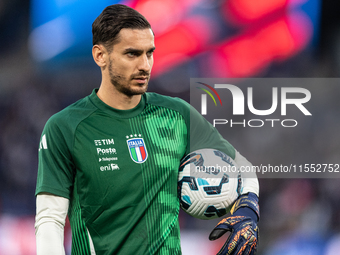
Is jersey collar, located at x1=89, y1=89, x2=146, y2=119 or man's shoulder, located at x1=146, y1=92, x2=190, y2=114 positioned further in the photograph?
man's shoulder, located at x1=146, y1=92, x2=190, y2=114

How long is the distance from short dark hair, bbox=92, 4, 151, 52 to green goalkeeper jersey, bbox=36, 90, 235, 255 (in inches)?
12.6

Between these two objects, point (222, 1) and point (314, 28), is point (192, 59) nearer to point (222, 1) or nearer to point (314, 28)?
point (222, 1)

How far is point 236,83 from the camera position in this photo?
4.01m

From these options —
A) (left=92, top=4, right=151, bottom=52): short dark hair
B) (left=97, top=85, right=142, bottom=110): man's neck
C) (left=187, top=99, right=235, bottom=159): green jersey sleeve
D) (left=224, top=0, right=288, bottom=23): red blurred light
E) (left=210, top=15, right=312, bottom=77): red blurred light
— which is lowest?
(left=187, top=99, right=235, bottom=159): green jersey sleeve

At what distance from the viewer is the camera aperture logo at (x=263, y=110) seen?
3947 mm

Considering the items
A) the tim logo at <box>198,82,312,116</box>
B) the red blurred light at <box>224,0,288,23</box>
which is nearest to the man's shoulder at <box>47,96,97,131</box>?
the tim logo at <box>198,82,312,116</box>

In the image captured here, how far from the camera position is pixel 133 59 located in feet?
6.57

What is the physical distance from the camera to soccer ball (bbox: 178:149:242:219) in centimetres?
202

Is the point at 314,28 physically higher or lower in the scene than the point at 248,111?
higher

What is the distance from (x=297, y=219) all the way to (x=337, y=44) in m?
1.77

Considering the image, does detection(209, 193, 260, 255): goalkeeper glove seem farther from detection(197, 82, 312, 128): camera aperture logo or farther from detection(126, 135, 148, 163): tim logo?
detection(197, 82, 312, 128): camera aperture logo

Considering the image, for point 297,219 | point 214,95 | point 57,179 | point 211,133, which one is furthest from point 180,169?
point 297,219

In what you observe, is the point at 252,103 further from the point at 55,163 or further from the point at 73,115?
the point at 55,163

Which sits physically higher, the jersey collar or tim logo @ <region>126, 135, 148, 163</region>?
the jersey collar
